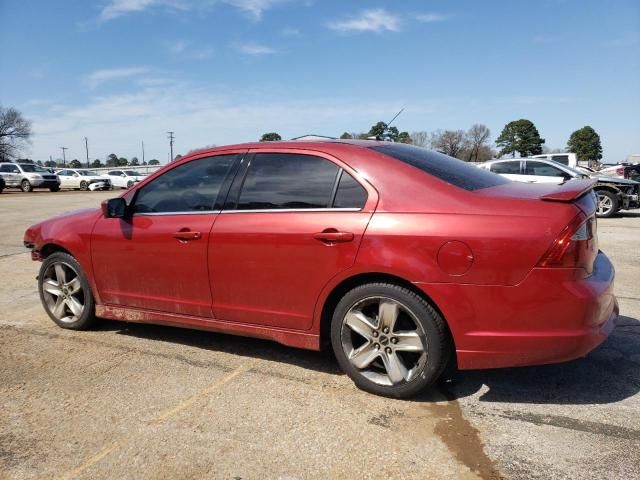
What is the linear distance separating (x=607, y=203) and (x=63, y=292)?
1353 cm

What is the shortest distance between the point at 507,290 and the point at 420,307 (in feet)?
1.57

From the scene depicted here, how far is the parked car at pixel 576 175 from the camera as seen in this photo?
44.8 ft

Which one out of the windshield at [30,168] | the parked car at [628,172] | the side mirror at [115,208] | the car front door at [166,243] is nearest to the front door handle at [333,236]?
the car front door at [166,243]

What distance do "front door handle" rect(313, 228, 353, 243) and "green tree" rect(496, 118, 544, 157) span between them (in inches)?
4289

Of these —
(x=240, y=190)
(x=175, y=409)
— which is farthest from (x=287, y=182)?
(x=175, y=409)

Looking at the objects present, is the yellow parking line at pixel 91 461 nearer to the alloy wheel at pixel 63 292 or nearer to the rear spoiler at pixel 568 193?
the alloy wheel at pixel 63 292

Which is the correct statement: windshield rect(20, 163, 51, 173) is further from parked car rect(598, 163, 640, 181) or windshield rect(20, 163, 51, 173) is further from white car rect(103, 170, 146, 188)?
parked car rect(598, 163, 640, 181)

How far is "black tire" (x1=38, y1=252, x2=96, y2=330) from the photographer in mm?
4465

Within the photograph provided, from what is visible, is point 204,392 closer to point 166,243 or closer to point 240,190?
point 166,243

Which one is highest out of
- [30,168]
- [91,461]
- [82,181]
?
[30,168]

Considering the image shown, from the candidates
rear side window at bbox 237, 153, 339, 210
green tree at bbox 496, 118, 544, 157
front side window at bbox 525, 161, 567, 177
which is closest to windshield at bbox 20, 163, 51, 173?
front side window at bbox 525, 161, 567, 177

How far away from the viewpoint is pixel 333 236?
10.4 feet

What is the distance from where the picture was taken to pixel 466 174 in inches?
139

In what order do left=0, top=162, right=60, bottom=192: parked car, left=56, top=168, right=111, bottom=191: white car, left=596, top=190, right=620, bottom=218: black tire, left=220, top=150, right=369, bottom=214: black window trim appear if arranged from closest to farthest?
left=220, top=150, right=369, bottom=214: black window trim → left=596, top=190, right=620, bottom=218: black tire → left=0, top=162, right=60, bottom=192: parked car → left=56, top=168, right=111, bottom=191: white car
